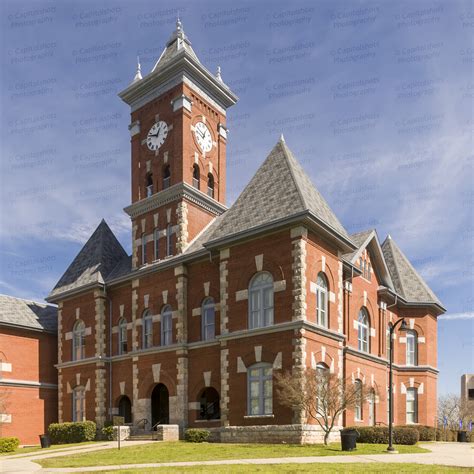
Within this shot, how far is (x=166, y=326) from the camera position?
118 feet

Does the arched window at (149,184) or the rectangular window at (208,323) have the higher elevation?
the arched window at (149,184)

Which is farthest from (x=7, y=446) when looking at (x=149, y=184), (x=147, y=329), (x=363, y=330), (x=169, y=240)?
(x=363, y=330)

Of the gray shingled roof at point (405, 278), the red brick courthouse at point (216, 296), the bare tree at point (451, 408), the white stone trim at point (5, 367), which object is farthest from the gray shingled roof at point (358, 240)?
the bare tree at point (451, 408)

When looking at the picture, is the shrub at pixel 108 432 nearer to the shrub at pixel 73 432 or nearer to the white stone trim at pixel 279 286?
the shrub at pixel 73 432

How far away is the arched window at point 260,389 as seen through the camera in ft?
91.7

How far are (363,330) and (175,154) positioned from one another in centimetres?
1713

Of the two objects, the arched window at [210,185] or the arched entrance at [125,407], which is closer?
the arched entrance at [125,407]

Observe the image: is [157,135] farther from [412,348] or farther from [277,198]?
[412,348]

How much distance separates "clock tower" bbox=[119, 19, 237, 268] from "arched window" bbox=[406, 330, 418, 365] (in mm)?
16099

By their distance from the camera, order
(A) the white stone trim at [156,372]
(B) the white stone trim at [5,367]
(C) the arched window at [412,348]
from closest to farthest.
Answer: (A) the white stone trim at [156,372], (C) the arched window at [412,348], (B) the white stone trim at [5,367]

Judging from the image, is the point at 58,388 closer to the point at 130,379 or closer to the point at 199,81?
the point at 130,379

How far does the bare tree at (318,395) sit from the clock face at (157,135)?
21248 millimetres

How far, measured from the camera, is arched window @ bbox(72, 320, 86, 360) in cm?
4119

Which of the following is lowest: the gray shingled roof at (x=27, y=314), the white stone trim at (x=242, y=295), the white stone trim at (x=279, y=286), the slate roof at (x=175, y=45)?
the gray shingled roof at (x=27, y=314)
